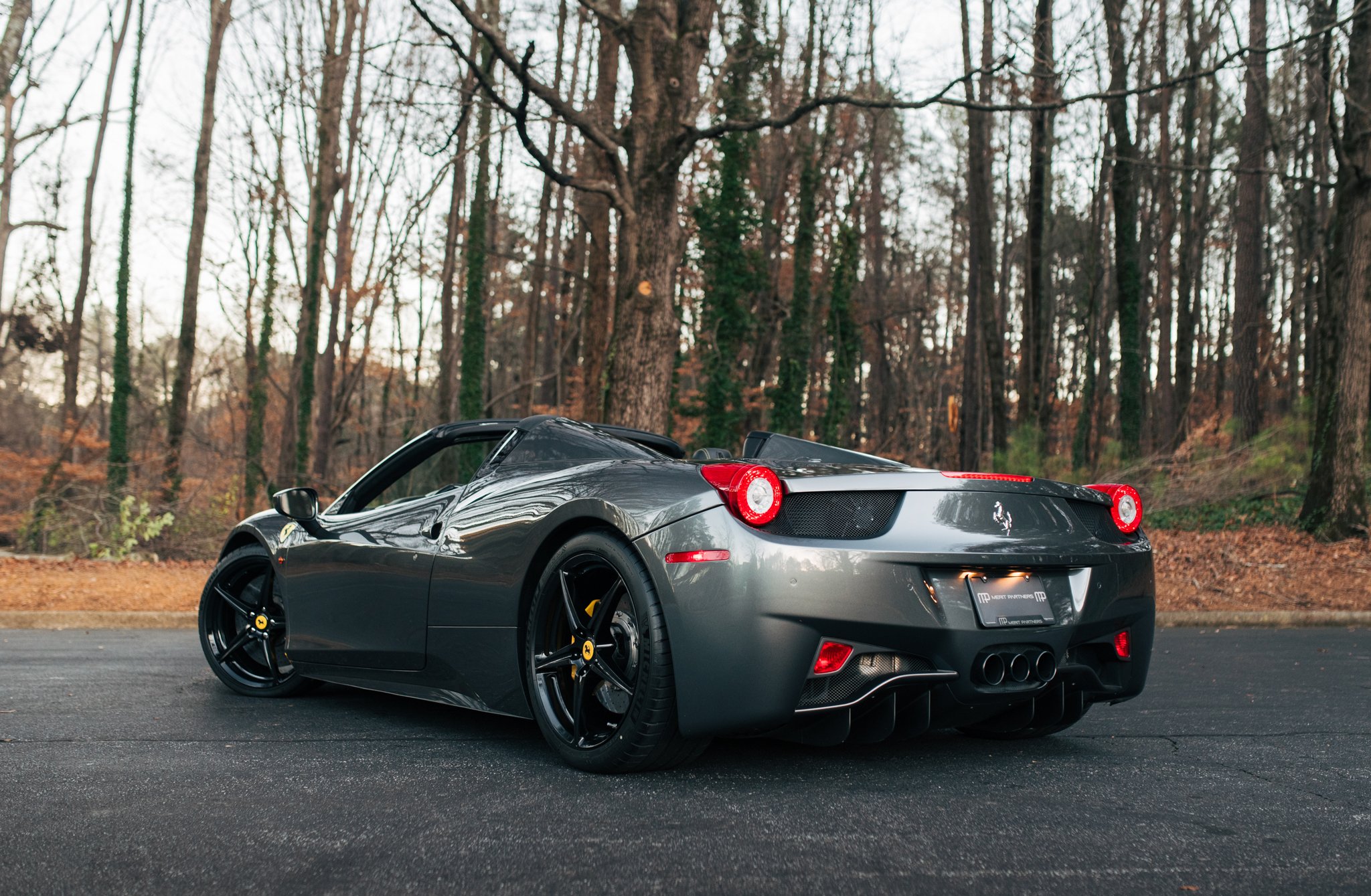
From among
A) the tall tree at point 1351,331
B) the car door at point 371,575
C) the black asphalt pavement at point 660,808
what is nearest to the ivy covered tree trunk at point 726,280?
the tall tree at point 1351,331

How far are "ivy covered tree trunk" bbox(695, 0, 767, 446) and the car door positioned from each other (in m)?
20.6

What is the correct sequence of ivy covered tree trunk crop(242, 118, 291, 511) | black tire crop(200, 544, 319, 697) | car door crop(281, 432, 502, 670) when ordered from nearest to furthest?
car door crop(281, 432, 502, 670), black tire crop(200, 544, 319, 697), ivy covered tree trunk crop(242, 118, 291, 511)

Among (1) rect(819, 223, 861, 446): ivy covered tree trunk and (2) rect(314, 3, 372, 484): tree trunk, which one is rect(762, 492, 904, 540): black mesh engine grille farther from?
(1) rect(819, 223, 861, 446): ivy covered tree trunk

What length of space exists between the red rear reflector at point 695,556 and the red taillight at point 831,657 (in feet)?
1.28

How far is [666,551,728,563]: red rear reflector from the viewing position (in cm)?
332

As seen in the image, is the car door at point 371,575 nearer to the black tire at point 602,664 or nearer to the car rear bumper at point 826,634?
the black tire at point 602,664

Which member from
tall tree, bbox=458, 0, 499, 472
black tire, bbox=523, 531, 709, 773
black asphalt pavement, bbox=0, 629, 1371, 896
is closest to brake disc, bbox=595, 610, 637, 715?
black tire, bbox=523, 531, 709, 773

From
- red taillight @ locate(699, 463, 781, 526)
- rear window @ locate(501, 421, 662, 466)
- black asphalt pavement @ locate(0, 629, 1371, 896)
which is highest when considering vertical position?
rear window @ locate(501, 421, 662, 466)

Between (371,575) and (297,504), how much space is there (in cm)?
61

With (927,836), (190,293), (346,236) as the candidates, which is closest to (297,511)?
(927,836)

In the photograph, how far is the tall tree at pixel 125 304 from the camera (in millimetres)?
25578

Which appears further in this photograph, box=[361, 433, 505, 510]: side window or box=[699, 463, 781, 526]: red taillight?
box=[361, 433, 505, 510]: side window

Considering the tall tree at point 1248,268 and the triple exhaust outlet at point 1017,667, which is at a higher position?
the tall tree at point 1248,268

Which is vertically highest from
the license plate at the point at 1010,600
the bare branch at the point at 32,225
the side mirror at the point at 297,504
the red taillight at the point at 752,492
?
the bare branch at the point at 32,225
